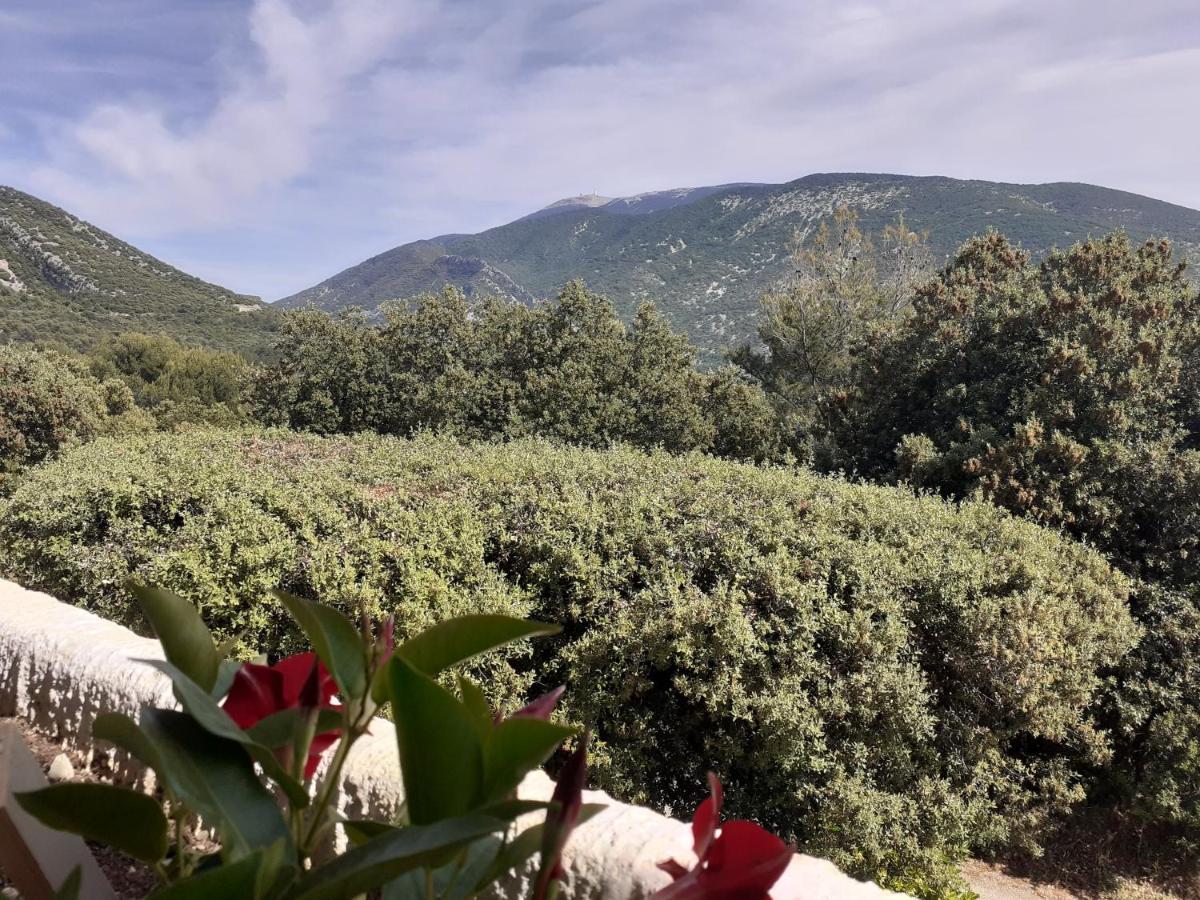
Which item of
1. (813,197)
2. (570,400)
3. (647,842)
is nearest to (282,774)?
(647,842)

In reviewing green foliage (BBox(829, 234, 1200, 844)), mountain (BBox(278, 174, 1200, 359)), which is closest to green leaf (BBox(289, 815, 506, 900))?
green foliage (BBox(829, 234, 1200, 844))

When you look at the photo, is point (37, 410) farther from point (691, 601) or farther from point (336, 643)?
point (336, 643)

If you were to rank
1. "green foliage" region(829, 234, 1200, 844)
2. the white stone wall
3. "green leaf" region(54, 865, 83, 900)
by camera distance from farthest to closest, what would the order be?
"green foliage" region(829, 234, 1200, 844), the white stone wall, "green leaf" region(54, 865, 83, 900)

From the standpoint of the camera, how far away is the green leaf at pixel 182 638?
30.0 inches

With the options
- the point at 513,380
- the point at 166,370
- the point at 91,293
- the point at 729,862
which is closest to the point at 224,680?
the point at 729,862

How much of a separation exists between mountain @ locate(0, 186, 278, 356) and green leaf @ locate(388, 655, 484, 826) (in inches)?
1923

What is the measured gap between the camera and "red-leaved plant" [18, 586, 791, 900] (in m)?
0.54

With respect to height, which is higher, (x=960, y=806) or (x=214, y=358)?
(x=214, y=358)

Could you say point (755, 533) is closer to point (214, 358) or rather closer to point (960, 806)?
point (960, 806)

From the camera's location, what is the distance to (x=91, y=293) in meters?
51.8

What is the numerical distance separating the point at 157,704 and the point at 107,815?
1.48 metres

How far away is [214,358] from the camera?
126ft

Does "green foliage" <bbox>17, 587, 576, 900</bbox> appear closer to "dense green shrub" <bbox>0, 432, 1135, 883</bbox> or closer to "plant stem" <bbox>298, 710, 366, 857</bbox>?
"plant stem" <bbox>298, 710, 366, 857</bbox>

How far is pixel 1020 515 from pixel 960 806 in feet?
17.7
